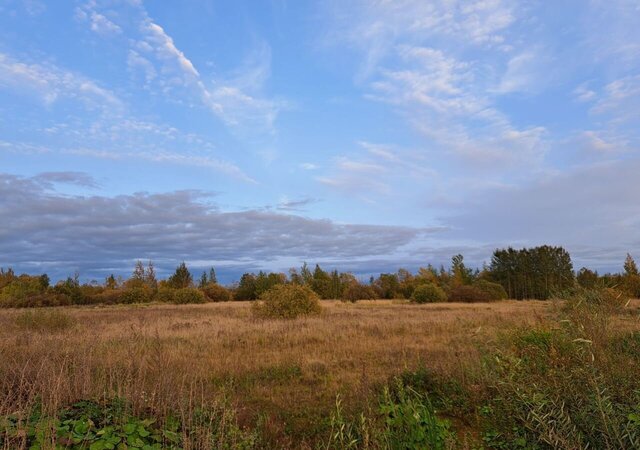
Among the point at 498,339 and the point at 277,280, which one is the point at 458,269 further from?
the point at 498,339

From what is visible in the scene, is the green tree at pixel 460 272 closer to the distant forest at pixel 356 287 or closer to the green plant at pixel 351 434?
the distant forest at pixel 356 287

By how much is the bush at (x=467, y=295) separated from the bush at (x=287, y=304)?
23358 millimetres

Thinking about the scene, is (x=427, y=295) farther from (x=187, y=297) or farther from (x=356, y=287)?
(x=187, y=297)

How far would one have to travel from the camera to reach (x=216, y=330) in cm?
1571

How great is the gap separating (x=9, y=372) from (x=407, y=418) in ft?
18.7

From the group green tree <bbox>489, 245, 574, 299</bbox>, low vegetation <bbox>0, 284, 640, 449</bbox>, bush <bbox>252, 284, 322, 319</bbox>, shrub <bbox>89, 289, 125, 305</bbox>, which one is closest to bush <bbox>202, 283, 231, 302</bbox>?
shrub <bbox>89, 289, 125, 305</bbox>

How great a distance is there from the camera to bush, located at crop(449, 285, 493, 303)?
42.7 m

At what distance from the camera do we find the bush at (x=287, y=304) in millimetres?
22562

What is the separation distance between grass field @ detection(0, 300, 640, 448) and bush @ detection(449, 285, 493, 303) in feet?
91.1

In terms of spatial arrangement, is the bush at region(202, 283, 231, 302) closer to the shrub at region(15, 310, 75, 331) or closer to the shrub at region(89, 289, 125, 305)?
the shrub at region(89, 289, 125, 305)

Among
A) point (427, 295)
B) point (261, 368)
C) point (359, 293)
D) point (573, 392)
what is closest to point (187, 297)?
point (359, 293)

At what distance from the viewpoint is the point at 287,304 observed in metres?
22.8

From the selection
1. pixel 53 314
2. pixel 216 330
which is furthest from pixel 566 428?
pixel 53 314

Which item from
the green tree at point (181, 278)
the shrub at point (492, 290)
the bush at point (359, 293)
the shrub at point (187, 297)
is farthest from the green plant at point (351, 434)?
the green tree at point (181, 278)
